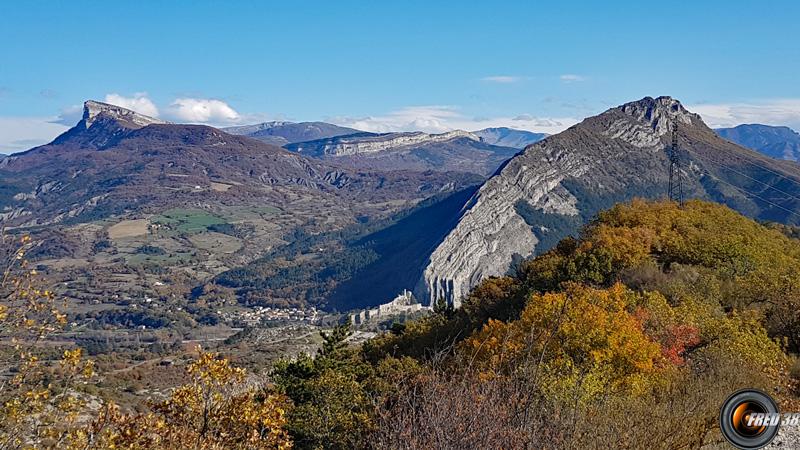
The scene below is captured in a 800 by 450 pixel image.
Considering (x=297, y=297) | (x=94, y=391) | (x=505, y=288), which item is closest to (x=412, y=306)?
(x=297, y=297)

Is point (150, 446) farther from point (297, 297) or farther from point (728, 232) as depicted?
point (297, 297)

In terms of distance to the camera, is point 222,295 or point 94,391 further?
point 222,295

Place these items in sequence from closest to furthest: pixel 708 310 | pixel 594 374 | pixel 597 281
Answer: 1. pixel 594 374
2. pixel 708 310
3. pixel 597 281

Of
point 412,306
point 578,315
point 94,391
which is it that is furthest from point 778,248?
point 412,306

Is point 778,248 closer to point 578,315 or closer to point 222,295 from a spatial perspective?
point 578,315

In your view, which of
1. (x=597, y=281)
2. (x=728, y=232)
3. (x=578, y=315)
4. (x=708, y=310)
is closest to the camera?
(x=578, y=315)

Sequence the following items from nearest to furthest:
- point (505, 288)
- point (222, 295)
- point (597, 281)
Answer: point (597, 281), point (505, 288), point (222, 295)

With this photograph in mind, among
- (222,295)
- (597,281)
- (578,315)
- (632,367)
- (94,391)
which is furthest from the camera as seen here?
(222,295)

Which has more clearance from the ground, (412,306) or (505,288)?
(505,288)

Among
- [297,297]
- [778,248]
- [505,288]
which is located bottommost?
[297,297]
